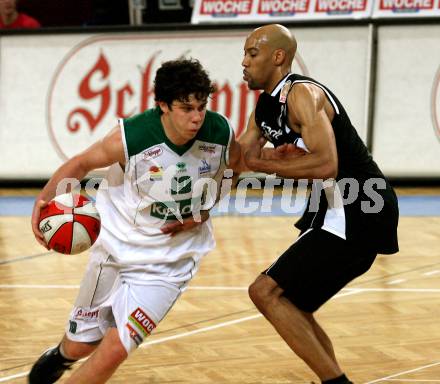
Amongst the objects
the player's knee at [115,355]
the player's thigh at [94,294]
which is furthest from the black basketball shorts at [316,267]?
the player's knee at [115,355]

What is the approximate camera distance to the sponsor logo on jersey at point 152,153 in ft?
16.7

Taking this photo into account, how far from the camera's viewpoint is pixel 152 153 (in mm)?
5098

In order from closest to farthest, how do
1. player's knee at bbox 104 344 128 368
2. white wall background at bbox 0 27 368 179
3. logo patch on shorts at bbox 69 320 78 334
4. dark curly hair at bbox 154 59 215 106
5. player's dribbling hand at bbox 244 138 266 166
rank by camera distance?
1. player's knee at bbox 104 344 128 368
2. dark curly hair at bbox 154 59 215 106
3. logo patch on shorts at bbox 69 320 78 334
4. player's dribbling hand at bbox 244 138 266 166
5. white wall background at bbox 0 27 368 179

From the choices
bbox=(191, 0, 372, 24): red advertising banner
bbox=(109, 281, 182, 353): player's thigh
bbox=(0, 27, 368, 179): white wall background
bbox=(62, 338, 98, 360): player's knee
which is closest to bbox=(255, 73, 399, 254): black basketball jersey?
bbox=(109, 281, 182, 353): player's thigh

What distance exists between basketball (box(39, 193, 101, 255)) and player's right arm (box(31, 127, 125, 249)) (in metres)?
0.04

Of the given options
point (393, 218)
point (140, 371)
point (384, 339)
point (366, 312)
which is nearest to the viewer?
point (393, 218)

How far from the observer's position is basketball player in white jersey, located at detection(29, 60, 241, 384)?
16.3 ft

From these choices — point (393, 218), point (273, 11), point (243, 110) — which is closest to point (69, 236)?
point (393, 218)

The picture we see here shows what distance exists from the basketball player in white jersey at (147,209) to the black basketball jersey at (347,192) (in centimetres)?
34

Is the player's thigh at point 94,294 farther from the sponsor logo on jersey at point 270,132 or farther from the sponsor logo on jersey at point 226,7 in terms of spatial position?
the sponsor logo on jersey at point 226,7

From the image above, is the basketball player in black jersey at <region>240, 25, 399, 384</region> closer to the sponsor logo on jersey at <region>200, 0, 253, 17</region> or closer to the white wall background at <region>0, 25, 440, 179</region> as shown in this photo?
the white wall background at <region>0, 25, 440, 179</region>

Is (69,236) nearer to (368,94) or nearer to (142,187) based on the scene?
(142,187)

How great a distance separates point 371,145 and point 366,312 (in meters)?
4.71

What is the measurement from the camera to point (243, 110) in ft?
38.6
